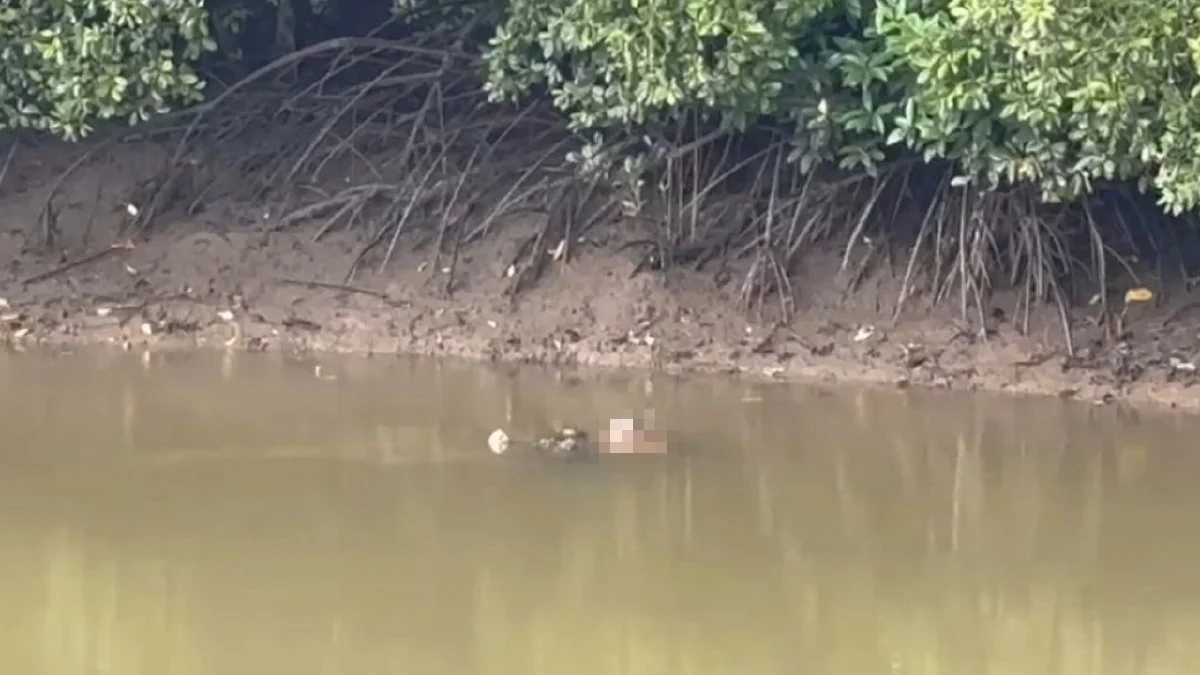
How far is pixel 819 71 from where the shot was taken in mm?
8273

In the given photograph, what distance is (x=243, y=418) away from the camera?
7512 mm

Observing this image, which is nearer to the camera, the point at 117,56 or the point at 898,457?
the point at 898,457

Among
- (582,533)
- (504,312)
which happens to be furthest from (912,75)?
(582,533)

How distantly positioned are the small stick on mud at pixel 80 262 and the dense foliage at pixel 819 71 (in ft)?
2.53

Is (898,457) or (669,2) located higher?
(669,2)

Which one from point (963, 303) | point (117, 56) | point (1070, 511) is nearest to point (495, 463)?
point (1070, 511)

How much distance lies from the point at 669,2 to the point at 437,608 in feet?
11.8

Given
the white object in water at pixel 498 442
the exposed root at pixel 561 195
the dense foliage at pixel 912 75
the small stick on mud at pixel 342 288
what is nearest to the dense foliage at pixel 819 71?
the dense foliage at pixel 912 75

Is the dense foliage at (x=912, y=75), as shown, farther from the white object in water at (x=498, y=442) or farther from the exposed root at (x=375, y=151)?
the white object in water at (x=498, y=442)

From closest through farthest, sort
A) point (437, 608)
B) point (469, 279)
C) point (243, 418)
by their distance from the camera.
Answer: point (437, 608) < point (243, 418) < point (469, 279)

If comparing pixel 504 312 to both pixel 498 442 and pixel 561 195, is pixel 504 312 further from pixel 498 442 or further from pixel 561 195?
pixel 498 442

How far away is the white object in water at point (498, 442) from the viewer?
276 inches

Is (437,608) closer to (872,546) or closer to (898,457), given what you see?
(872,546)

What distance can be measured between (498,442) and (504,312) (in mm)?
2241
